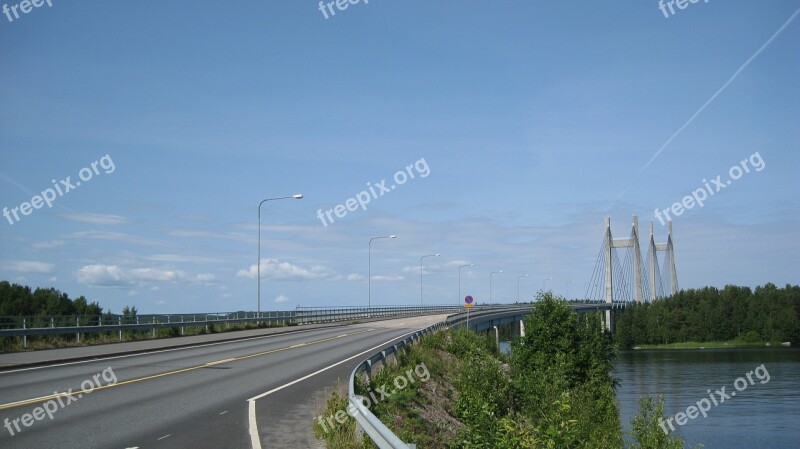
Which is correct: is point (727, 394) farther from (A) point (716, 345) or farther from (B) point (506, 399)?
(A) point (716, 345)

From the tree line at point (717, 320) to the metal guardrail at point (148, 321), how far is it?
8456 cm

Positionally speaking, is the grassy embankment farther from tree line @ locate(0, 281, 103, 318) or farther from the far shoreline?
the far shoreline

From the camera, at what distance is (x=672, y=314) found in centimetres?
14975

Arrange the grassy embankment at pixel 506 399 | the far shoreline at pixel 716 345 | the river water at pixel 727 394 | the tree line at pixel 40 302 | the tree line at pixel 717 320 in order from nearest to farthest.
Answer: the grassy embankment at pixel 506 399
the river water at pixel 727 394
the tree line at pixel 40 302
the far shoreline at pixel 716 345
the tree line at pixel 717 320

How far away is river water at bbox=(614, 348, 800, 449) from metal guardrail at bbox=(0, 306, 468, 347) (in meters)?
25.3

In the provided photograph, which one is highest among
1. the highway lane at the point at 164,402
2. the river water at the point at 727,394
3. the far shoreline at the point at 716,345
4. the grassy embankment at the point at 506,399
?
the highway lane at the point at 164,402

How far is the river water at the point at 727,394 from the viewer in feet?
143

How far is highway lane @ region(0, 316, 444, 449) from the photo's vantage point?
432 inches

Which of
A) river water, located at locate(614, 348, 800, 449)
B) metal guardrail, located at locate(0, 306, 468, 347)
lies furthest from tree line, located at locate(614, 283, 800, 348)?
metal guardrail, located at locate(0, 306, 468, 347)

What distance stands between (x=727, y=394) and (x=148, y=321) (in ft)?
156

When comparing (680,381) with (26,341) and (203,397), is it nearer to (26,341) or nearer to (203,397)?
(26,341)

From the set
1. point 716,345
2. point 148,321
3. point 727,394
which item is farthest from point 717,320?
point 148,321

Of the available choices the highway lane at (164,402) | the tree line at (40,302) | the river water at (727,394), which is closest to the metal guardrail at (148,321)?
the highway lane at (164,402)

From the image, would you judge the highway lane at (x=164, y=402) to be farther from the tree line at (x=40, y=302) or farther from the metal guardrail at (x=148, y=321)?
the tree line at (x=40, y=302)
